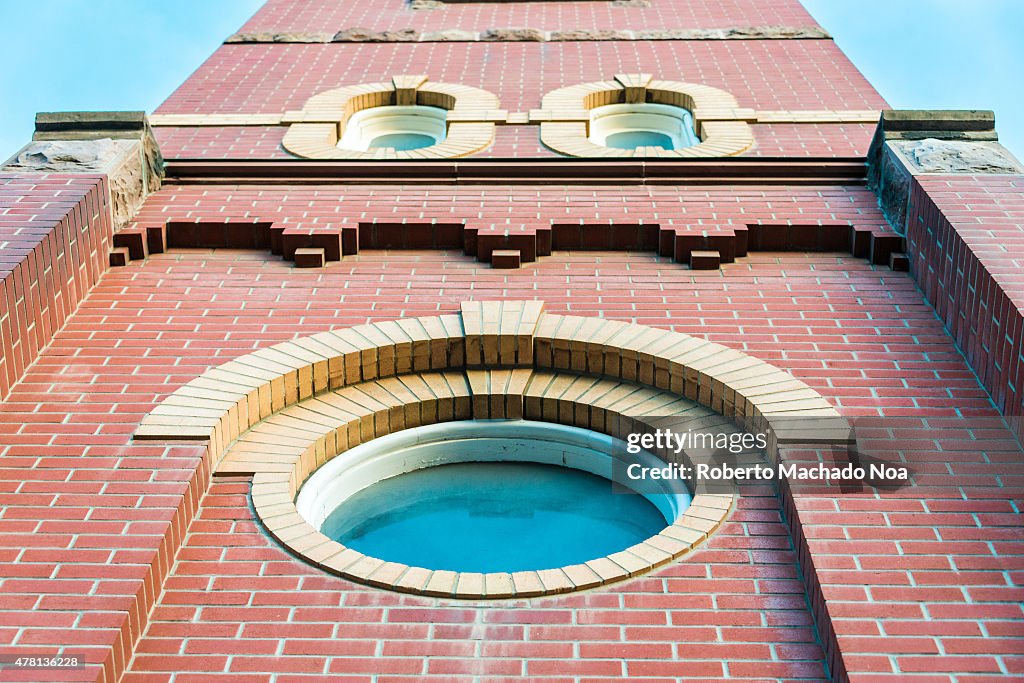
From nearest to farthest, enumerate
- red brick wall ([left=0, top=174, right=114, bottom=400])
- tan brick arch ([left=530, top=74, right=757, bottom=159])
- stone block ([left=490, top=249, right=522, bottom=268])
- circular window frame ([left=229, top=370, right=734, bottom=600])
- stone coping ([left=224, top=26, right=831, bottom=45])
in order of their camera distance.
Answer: circular window frame ([left=229, top=370, right=734, bottom=600]) < red brick wall ([left=0, top=174, right=114, bottom=400]) < stone block ([left=490, top=249, right=522, bottom=268]) < tan brick arch ([left=530, top=74, right=757, bottom=159]) < stone coping ([left=224, top=26, right=831, bottom=45])

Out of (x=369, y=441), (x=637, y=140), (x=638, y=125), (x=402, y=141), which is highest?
(x=638, y=125)

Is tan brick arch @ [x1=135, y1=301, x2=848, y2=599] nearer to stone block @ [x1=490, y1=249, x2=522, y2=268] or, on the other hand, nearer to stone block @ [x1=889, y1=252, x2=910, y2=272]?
stone block @ [x1=490, y1=249, x2=522, y2=268]

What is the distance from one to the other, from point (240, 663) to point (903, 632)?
7.99 ft

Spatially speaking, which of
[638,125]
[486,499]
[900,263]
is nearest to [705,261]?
[900,263]

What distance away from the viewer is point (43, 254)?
20.2 ft

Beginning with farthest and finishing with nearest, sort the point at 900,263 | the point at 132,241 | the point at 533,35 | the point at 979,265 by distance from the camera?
the point at 533,35 < the point at 132,241 < the point at 900,263 < the point at 979,265

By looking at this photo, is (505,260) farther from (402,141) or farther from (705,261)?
(402,141)

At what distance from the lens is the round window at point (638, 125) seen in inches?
411

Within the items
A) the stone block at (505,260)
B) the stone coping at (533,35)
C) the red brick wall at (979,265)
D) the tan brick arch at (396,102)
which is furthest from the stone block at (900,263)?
the stone coping at (533,35)

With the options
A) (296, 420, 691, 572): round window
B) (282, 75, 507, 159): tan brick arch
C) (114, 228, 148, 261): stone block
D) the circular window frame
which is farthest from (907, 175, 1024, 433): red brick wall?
(114, 228, 148, 261): stone block

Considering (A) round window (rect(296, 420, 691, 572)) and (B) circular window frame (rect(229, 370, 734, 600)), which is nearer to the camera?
(B) circular window frame (rect(229, 370, 734, 600))

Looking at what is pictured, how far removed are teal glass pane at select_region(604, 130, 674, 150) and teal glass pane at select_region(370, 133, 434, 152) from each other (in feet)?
5.68

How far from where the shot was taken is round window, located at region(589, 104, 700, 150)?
34.2 feet

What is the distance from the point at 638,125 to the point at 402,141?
2288mm
